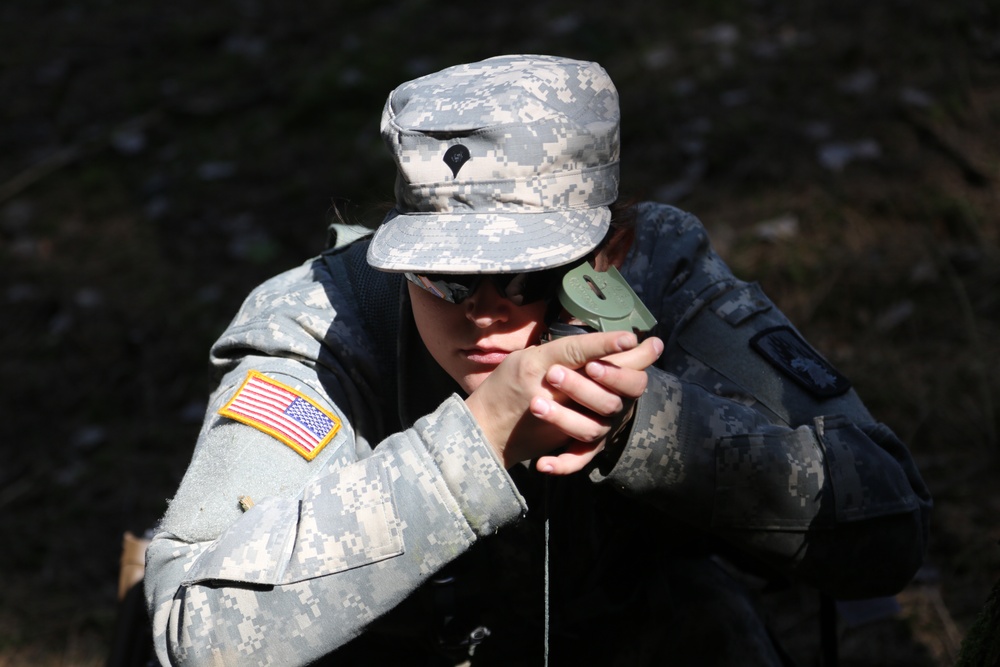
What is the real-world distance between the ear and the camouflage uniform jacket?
167mm

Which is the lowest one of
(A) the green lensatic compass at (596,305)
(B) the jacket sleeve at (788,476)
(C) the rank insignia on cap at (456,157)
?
(B) the jacket sleeve at (788,476)

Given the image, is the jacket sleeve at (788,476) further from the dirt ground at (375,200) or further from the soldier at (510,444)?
the dirt ground at (375,200)

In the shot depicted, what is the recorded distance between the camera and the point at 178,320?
15.4ft

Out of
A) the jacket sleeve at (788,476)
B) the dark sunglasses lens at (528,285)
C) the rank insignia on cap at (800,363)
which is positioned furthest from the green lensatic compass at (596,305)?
the rank insignia on cap at (800,363)

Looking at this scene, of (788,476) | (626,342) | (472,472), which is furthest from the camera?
(788,476)

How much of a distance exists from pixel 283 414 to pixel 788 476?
957 millimetres

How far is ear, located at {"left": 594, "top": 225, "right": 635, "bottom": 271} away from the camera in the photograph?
2.02 metres

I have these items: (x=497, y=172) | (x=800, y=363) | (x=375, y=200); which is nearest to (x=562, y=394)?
(x=497, y=172)

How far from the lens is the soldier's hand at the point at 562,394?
1.63 m

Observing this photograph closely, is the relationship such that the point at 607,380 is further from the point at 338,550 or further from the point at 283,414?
the point at 283,414

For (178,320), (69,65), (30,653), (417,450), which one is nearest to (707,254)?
(417,450)

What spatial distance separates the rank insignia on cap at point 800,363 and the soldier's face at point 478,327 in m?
0.56

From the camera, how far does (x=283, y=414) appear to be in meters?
1.96

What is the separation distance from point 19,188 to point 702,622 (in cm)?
472
